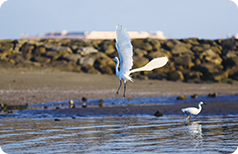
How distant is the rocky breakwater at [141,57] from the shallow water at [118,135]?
48.1 ft

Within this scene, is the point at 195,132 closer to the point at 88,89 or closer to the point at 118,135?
the point at 118,135

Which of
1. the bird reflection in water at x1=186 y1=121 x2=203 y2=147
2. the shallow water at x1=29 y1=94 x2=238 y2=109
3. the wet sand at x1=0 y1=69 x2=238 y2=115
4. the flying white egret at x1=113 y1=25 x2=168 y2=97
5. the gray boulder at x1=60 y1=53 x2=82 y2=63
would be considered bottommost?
the bird reflection in water at x1=186 y1=121 x2=203 y2=147

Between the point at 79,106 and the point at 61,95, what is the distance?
3.18 m

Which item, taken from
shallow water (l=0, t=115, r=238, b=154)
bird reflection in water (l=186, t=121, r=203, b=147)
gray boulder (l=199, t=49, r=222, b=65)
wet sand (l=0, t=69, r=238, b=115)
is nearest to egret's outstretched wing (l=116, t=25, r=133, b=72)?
shallow water (l=0, t=115, r=238, b=154)

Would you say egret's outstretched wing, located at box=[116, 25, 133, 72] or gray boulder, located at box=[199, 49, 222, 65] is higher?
gray boulder, located at box=[199, 49, 222, 65]

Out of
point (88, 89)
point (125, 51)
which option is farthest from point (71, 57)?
point (125, 51)

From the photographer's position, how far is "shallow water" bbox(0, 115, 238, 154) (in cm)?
793

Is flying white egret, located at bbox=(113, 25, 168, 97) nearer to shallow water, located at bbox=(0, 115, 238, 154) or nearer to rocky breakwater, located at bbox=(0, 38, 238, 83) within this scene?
shallow water, located at bbox=(0, 115, 238, 154)

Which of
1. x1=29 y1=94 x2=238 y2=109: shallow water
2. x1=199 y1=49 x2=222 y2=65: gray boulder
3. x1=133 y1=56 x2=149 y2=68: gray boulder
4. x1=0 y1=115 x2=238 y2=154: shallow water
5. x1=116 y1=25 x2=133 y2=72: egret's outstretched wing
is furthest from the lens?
x1=199 y1=49 x2=222 y2=65: gray boulder

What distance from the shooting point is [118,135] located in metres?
9.52

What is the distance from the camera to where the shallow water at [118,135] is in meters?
7.93

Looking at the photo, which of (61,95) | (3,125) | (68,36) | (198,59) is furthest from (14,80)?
(68,36)

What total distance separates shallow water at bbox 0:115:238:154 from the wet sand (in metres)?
2.51

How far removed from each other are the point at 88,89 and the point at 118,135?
11.9 metres
